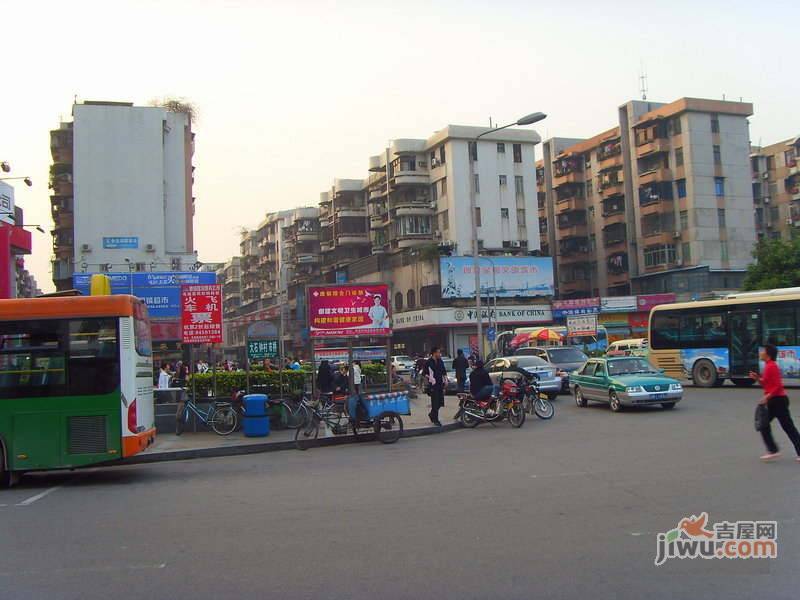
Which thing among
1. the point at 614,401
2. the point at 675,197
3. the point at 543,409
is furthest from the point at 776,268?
the point at 543,409

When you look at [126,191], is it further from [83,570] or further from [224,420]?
[83,570]

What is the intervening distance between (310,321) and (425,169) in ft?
182

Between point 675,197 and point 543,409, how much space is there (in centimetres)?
5226

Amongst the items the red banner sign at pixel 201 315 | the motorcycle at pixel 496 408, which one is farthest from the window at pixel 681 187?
the red banner sign at pixel 201 315

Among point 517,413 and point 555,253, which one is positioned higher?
point 555,253

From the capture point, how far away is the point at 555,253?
266ft

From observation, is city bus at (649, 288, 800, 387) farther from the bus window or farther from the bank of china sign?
the bank of china sign

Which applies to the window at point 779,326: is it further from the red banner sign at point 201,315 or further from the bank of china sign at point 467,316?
the bank of china sign at point 467,316

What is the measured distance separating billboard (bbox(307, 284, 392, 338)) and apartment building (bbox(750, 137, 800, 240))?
67.5m

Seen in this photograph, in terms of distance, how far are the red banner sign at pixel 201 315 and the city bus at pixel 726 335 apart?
1617 centimetres

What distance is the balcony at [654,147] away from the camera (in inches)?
2613

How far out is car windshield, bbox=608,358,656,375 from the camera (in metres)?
21.2

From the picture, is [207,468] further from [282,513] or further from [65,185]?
[65,185]

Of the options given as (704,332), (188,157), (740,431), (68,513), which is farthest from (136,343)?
(188,157)
